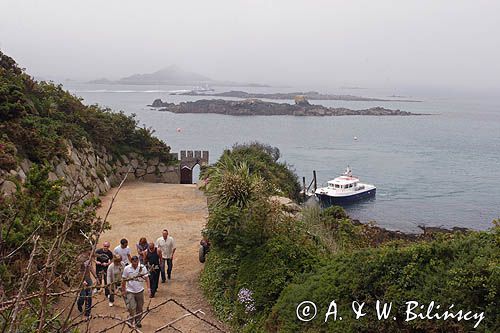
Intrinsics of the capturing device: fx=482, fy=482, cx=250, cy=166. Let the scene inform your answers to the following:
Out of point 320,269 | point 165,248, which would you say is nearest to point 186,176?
point 165,248

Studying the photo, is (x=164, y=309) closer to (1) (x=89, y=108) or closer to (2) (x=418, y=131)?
(1) (x=89, y=108)

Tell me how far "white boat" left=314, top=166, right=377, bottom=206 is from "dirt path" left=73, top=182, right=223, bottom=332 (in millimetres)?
19678

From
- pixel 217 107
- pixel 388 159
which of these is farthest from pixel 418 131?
pixel 217 107

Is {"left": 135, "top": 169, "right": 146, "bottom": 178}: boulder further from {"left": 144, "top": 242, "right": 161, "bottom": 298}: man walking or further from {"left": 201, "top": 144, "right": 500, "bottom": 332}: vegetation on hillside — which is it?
{"left": 144, "top": 242, "right": 161, "bottom": 298}: man walking

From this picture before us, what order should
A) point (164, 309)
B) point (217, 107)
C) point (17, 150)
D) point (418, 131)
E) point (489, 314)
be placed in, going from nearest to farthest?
point (489, 314) → point (164, 309) → point (17, 150) → point (418, 131) → point (217, 107)

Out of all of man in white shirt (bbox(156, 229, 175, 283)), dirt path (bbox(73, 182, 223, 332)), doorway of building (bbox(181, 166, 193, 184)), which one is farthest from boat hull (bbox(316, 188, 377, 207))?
man in white shirt (bbox(156, 229, 175, 283))

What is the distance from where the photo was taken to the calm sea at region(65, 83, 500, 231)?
36375 millimetres

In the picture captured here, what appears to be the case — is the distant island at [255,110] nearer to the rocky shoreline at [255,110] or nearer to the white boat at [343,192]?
the rocky shoreline at [255,110]

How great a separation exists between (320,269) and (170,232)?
723cm

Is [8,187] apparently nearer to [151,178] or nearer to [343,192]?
[151,178]

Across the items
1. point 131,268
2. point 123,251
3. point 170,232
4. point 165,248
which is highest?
point 131,268

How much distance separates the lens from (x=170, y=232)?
13.8 metres

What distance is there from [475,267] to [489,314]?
544mm

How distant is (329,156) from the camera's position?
5816 cm
